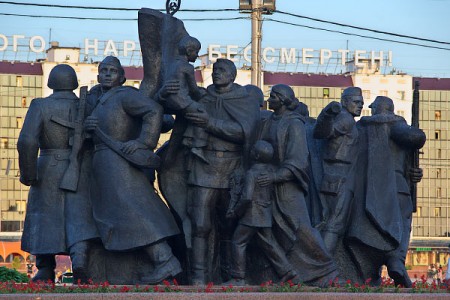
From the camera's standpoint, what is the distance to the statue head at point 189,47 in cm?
1756

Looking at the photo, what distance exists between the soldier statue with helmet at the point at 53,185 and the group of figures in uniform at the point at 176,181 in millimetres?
12

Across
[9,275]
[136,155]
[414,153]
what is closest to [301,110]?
[414,153]

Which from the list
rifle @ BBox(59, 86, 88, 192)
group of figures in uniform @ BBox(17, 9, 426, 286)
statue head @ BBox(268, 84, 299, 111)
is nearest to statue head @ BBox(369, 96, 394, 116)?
group of figures in uniform @ BBox(17, 9, 426, 286)

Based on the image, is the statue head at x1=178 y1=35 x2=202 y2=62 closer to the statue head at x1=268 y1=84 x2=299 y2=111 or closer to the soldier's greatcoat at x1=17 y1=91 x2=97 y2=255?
the statue head at x1=268 y1=84 x2=299 y2=111

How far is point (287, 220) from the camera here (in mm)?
17375

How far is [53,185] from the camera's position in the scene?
57.1 ft

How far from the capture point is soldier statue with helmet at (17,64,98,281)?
17.3m

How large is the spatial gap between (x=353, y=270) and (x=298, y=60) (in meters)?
72.7

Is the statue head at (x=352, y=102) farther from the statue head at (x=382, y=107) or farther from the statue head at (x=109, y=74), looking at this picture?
the statue head at (x=109, y=74)

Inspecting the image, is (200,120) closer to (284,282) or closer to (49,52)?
(284,282)

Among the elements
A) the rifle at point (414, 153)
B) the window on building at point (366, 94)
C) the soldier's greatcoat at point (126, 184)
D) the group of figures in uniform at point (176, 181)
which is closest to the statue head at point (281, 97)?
the group of figures in uniform at point (176, 181)

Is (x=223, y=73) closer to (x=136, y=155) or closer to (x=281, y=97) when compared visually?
(x=281, y=97)

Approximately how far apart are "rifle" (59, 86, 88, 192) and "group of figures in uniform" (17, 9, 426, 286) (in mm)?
16

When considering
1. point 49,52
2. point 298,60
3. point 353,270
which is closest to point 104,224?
point 353,270
